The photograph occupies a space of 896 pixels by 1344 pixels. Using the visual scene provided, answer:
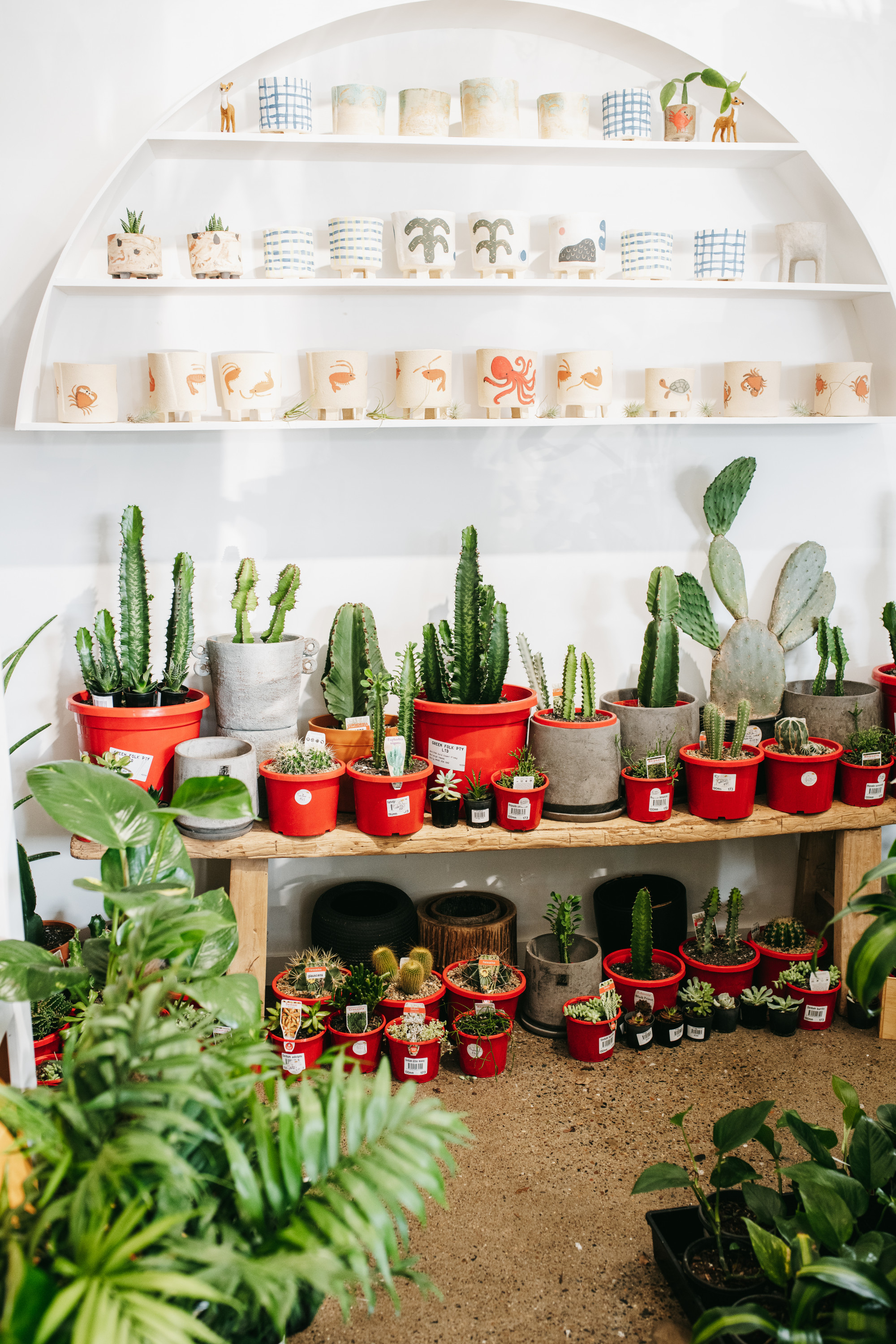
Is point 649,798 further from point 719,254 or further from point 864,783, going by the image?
point 719,254

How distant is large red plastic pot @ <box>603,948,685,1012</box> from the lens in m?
2.64

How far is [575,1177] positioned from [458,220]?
7.88ft

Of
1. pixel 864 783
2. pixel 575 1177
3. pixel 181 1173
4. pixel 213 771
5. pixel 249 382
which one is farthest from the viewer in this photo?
pixel 864 783

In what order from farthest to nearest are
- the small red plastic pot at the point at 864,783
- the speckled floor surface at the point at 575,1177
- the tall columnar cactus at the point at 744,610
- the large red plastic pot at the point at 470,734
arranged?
1. the tall columnar cactus at the point at 744,610
2. the small red plastic pot at the point at 864,783
3. the large red plastic pot at the point at 470,734
4. the speckled floor surface at the point at 575,1177

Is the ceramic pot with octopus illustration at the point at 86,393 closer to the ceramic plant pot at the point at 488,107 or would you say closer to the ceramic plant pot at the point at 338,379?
the ceramic plant pot at the point at 338,379

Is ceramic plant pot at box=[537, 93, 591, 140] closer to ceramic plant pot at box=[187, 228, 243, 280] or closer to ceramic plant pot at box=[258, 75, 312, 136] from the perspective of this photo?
ceramic plant pot at box=[258, 75, 312, 136]

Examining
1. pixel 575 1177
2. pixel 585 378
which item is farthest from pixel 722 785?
pixel 585 378

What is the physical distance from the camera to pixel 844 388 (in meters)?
2.74

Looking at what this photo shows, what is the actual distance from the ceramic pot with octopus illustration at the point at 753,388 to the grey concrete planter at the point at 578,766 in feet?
3.06

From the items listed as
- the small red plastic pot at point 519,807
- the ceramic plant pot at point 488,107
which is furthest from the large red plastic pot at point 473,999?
the ceramic plant pot at point 488,107

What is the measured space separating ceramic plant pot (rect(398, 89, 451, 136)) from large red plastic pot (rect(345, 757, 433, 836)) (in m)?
1.61

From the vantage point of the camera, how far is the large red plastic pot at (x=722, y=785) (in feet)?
8.59

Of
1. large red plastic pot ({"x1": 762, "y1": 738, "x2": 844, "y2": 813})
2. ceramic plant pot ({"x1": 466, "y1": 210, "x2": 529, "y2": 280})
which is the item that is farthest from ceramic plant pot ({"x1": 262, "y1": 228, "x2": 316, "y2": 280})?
large red plastic pot ({"x1": 762, "y1": 738, "x2": 844, "y2": 813})

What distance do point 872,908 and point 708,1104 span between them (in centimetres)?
115
